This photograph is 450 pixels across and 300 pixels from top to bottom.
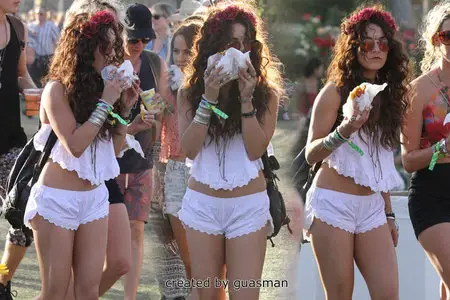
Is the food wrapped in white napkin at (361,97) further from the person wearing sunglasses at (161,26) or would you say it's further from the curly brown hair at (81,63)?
the person wearing sunglasses at (161,26)

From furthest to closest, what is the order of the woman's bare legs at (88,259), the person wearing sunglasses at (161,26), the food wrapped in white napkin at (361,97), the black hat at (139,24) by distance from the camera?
the person wearing sunglasses at (161,26)
the black hat at (139,24)
the woman's bare legs at (88,259)
the food wrapped in white napkin at (361,97)

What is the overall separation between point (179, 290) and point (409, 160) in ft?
7.01

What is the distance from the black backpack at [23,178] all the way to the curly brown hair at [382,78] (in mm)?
1522

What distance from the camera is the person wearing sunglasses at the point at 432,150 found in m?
5.92

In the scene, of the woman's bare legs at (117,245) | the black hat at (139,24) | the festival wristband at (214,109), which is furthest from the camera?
the black hat at (139,24)

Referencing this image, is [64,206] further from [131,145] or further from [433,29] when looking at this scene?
[433,29]

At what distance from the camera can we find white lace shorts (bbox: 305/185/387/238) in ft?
18.6

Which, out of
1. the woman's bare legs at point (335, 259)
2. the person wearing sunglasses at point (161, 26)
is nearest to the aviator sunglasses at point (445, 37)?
the woman's bare legs at point (335, 259)

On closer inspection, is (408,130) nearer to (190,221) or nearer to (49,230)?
(190,221)

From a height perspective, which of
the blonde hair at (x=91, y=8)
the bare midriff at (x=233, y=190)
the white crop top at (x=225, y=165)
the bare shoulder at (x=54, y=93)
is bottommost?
the bare midriff at (x=233, y=190)

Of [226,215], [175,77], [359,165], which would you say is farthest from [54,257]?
[175,77]

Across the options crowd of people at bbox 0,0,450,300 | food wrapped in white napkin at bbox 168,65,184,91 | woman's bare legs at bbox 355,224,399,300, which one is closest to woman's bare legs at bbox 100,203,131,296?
crowd of people at bbox 0,0,450,300

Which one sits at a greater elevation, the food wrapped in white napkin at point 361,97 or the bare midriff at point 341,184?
the food wrapped in white napkin at point 361,97

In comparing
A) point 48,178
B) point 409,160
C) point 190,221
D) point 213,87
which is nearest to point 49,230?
point 48,178
